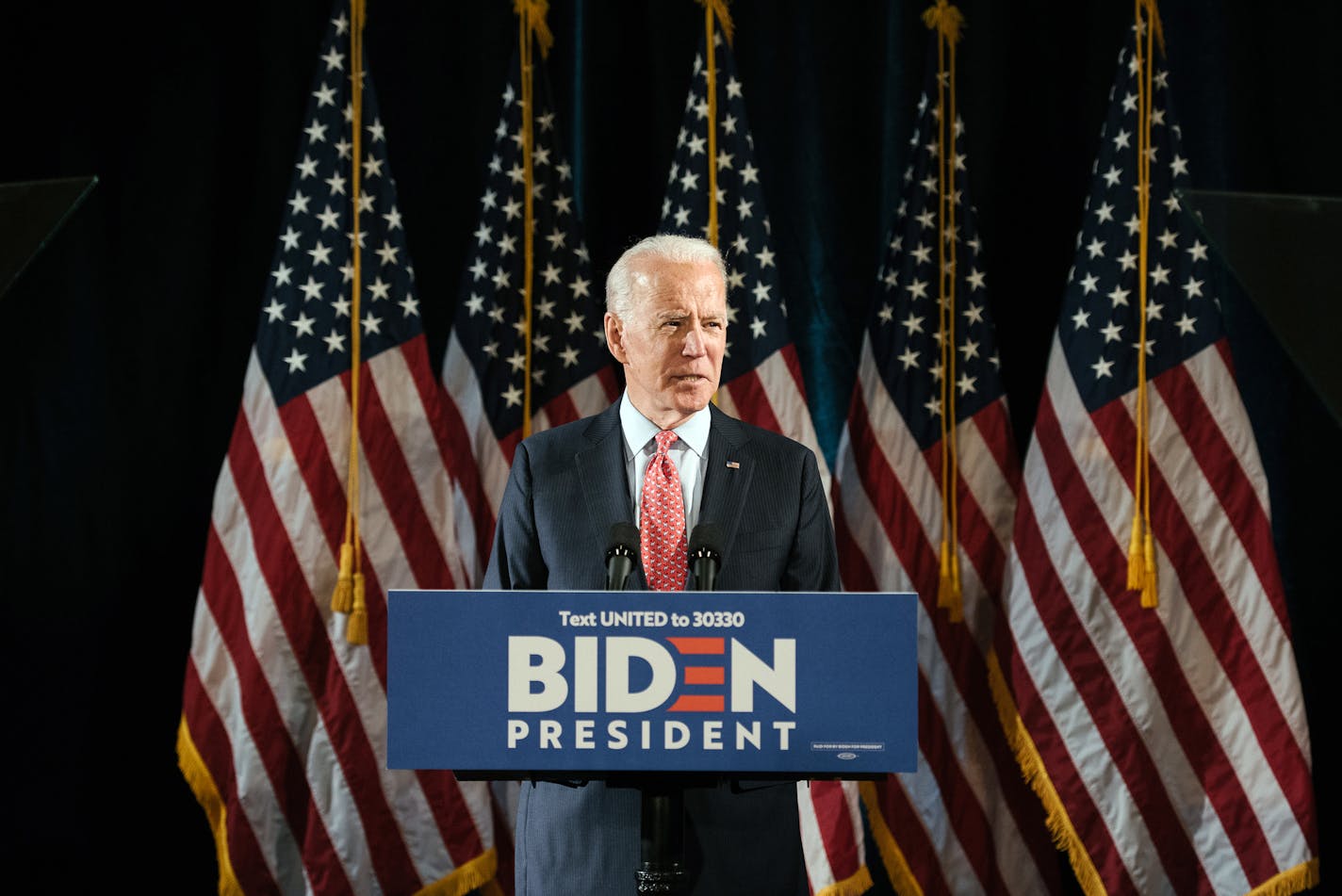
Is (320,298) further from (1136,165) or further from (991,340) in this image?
(1136,165)

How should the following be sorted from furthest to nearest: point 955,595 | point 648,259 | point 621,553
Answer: point 955,595 → point 648,259 → point 621,553

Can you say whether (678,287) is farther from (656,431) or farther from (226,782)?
(226,782)

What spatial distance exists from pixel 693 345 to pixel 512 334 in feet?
5.71

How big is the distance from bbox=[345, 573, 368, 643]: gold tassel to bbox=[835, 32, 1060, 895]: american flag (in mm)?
1284

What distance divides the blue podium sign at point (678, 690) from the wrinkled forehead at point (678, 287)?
0.74 metres

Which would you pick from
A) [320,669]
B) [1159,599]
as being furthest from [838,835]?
[320,669]

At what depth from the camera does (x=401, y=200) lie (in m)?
4.16

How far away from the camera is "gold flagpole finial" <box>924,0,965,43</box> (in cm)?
392

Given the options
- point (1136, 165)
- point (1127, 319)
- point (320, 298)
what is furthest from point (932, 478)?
point (320, 298)

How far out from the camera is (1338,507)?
12.9 feet

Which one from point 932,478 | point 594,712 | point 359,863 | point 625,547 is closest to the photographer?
point 594,712

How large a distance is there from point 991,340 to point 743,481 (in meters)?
1.89

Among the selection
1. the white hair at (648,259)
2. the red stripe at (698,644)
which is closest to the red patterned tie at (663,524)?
the white hair at (648,259)

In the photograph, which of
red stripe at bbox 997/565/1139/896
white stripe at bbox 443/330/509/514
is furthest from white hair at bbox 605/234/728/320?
red stripe at bbox 997/565/1139/896
